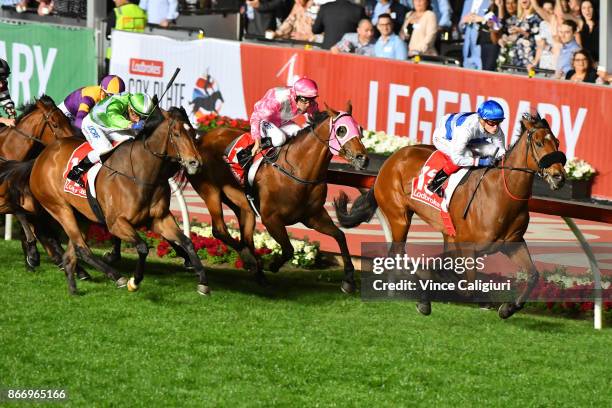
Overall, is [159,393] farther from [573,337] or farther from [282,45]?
[282,45]

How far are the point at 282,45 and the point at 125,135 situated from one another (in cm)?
541

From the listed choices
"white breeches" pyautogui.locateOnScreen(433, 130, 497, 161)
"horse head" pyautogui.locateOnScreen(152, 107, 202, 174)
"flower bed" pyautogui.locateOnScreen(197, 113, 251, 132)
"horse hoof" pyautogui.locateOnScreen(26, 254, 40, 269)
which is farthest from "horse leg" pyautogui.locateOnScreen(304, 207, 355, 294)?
"flower bed" pyautogui.locateOnScreen(197, 113, 251, 132)

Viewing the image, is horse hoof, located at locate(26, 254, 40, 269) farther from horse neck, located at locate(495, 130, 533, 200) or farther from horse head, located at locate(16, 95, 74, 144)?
horse neck, located at locate(495, 130, 533, 200)

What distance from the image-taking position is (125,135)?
1064 cm

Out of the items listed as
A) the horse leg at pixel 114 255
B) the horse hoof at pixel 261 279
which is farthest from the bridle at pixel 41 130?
the horse hoof at pixel 261 279

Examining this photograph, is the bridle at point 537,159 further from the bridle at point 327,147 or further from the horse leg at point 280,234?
the horse leg at point 280,234

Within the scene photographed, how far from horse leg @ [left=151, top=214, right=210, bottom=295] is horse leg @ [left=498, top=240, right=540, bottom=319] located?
89.3 inches

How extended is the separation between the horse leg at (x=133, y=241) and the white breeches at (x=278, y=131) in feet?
5.30

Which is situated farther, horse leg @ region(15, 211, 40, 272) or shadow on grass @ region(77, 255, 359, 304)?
horse leg @ region(15, 211, 40, 272)

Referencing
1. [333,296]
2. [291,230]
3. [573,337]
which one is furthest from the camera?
[291,230]

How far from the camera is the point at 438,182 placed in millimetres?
10109

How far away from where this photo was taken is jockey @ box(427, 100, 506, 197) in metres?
9.91

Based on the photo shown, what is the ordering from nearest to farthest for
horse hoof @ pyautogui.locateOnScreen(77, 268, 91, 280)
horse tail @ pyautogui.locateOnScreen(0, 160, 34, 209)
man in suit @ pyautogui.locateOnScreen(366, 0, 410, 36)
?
horse hoof @ pyautogui.locateOnScreen(77, 268, 91, 280) < horse tail @ pyautogui.locateOnScreen(0, 160, 34, 209) < man in suit @ pyautogui.locateOnScreen(366, 0, 410, 36)

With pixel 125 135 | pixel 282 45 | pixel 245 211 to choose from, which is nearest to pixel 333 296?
pixel 245 211
